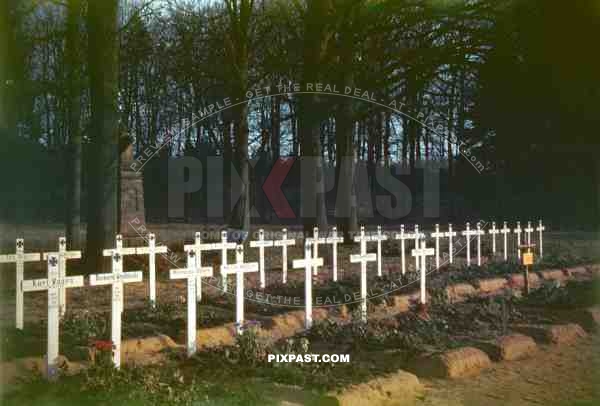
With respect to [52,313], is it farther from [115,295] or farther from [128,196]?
[128,196]

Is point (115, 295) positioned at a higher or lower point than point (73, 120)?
lower

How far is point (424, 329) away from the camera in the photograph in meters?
7.70

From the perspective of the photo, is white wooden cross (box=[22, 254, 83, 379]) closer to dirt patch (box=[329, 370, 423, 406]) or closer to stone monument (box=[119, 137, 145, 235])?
dirt patch (box=[329, 370, 423, 406])

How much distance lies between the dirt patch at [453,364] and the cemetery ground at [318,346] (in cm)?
2

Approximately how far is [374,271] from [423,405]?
7.92m

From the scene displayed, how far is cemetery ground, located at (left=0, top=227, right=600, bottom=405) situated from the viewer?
16.6 feet

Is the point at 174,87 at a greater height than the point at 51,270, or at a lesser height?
greater

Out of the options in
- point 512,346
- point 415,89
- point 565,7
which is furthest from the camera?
point 415,89


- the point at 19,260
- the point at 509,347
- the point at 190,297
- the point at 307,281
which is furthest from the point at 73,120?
the point at 509,347

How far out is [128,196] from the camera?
14.9 meters

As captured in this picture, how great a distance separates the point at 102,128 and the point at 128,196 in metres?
3.67

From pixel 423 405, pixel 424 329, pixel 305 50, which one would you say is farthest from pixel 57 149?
pixel 423 405

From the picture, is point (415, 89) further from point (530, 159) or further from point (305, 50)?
point (530, 159)

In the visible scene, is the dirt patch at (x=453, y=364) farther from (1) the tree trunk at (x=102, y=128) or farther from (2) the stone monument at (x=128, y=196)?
(2) the stone monument at (x=128, y=196)
